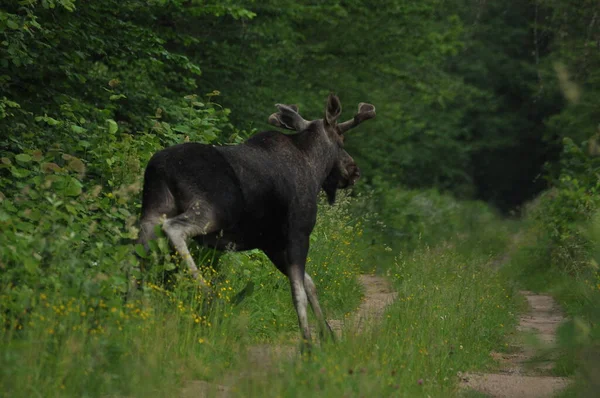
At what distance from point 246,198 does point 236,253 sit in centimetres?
247

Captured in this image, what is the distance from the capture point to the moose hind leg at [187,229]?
805 centimetres

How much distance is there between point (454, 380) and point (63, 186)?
333cm

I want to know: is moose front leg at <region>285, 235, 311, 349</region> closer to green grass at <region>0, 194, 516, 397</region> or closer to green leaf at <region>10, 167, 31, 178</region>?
green grass at <region>0, 194, 516, 397</region>

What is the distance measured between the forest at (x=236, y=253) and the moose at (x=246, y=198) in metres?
0.27

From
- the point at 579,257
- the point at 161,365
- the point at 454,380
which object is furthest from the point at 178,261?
the point at 579,257

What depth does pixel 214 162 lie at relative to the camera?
8.52m

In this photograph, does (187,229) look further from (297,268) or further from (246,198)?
(297,268)

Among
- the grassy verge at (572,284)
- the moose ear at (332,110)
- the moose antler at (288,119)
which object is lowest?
the grassy verge at (572,284)

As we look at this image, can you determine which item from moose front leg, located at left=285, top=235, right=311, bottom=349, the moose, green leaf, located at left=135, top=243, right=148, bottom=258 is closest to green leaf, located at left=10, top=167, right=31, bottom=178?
the moose

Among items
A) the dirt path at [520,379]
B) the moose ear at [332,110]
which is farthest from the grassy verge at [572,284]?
the moose ear at [332,110]

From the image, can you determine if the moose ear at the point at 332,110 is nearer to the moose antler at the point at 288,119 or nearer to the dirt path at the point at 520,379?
the moose antler at the point at 288,119

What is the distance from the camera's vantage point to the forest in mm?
6641

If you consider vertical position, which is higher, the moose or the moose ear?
the moose ear

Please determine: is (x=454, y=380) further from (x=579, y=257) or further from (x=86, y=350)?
(x=579, y=257)
